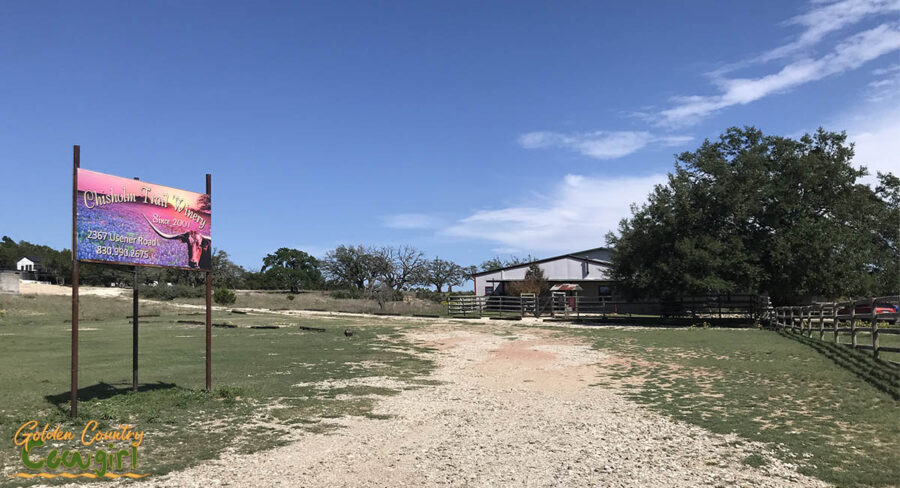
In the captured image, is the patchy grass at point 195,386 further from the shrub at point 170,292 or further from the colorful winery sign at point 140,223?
the shrub at point 170,292

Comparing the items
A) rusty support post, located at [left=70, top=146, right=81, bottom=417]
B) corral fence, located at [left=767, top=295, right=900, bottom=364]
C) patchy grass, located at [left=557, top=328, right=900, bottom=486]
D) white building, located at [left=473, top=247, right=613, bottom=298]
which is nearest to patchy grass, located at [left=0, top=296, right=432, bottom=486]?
rusty support post, located at [left=70, top=146, right=81, bottom=417]

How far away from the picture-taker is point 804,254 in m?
28.7

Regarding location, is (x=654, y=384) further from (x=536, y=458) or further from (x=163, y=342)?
(x=163, y=342)

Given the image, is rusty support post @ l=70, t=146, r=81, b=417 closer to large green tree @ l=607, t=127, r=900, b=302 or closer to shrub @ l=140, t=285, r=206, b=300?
large green tree @ l=607, t=127, r=900, b=302

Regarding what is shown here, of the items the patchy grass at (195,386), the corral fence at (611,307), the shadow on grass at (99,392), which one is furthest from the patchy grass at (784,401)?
the corral fence at (611,307)

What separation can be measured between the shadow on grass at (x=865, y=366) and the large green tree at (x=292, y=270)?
3065 inches

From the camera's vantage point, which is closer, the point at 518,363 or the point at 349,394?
the point at 349,394

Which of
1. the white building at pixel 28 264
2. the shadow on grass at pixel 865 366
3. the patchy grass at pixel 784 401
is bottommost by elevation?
the patchy grass at pixel 784 401

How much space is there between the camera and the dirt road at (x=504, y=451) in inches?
226

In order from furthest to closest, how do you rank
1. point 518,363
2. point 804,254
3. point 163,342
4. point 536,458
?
point 804,254 < point 163,342 < point 518,363 < point 536,458

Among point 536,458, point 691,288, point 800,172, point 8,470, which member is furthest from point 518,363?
point 800,172

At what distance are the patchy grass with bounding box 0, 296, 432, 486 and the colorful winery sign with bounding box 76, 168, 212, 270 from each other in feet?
7.36

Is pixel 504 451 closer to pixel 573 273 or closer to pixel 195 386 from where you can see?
pixel 195 386

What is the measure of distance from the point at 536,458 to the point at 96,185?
7.27m
